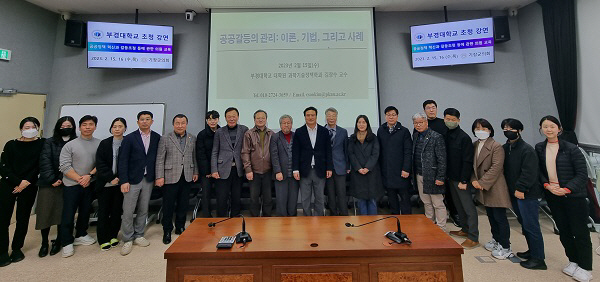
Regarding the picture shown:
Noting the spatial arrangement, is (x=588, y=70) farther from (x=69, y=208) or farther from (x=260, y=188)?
(x=69, y=208)

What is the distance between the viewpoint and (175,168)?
271 centimetres

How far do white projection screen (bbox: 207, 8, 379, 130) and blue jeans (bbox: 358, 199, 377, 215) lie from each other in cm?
131

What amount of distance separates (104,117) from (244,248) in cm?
407

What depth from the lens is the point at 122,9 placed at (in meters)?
4.01

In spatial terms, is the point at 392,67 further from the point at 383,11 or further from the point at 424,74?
the point at 383,11

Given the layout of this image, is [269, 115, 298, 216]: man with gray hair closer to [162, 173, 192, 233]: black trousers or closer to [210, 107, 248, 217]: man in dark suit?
[210, 107, 248, 217]: man in dark suit

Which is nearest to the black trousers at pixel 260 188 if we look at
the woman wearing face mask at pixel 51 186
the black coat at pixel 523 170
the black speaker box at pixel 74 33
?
the woman wearing face mask at pixel 51 186

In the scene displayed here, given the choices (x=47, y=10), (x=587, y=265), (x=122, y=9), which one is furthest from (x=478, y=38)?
(x=47, y=10)

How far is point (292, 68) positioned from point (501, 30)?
3546 millimetres

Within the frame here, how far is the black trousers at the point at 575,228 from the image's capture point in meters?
1.89

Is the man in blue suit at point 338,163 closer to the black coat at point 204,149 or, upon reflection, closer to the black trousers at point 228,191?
the black trousers at point 228,191

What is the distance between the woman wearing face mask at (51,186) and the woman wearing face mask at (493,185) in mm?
4396

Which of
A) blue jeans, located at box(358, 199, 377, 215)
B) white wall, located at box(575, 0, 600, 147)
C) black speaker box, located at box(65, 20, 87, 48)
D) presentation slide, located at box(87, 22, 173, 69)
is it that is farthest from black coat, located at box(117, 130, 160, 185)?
white wall, located at box(575, 0, 600, 147)

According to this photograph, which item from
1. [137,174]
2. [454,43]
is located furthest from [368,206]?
[454,43]
